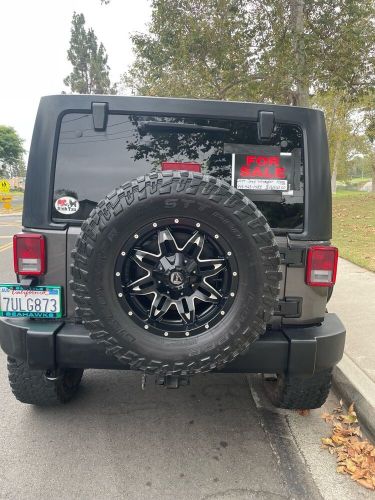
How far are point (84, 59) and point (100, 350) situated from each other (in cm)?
5405

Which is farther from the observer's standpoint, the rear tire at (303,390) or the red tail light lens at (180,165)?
the rear tire at (303,390)

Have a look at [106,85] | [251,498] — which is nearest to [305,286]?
[251,498]

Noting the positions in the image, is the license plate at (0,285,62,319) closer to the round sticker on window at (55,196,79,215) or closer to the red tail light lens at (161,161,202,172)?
the round sticker on window at (55,196,79,215)

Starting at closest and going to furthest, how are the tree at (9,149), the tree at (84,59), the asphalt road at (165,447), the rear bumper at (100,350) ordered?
the asphalt road at (165,447) → the rear bumper at (100,350) → the tree at (84,59) → the tree at (9,149)

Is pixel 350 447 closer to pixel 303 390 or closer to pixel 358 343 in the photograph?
pixel 303 390

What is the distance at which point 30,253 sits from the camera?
8.13 feet

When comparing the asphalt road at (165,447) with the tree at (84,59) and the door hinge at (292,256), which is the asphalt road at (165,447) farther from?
the tree at (84,59)

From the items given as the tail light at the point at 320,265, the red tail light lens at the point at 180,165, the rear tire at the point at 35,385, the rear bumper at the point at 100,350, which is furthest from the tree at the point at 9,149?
the tail light at the point at 320,265

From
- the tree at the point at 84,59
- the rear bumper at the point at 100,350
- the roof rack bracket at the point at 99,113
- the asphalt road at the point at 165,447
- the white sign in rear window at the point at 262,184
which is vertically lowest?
the asphalt road at the point at 165,447

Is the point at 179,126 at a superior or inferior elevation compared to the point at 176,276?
superior

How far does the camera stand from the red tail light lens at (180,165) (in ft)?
8.23

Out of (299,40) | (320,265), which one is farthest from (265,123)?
(299,40)

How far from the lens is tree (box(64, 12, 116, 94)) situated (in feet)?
162

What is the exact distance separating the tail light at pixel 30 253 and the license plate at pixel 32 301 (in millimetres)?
108
